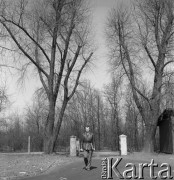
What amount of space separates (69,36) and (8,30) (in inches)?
165

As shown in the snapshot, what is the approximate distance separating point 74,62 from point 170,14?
27.2 ft

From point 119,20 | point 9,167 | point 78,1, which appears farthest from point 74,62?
point 9,167

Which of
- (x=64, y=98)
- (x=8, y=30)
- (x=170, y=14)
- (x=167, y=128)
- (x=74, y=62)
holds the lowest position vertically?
(x=167, y=128)

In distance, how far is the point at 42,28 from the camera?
79.4 ft

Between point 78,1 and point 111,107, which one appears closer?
point 78,1

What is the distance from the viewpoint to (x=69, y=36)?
2442 centimetres

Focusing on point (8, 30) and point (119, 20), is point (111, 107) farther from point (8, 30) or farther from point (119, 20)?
point (8, 30)

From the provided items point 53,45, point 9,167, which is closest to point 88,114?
point 53,45

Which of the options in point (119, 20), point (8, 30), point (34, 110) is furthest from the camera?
point (34, 110)

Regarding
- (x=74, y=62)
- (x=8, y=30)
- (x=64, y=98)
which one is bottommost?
(x=64, y=98)

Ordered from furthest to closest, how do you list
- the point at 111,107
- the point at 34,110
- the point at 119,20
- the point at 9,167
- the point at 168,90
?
the point at 34,110 < the point at 111,107 < the point at 119,20 < the point at 168,90 < the point at 9,167

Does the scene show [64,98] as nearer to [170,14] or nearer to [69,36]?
[69,36]

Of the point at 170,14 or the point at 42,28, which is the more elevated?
the point at 170,14

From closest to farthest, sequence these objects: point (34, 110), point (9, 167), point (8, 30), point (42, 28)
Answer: point (9, 167) < point (8, 30) < point (42, 28) < point (34, 110)
